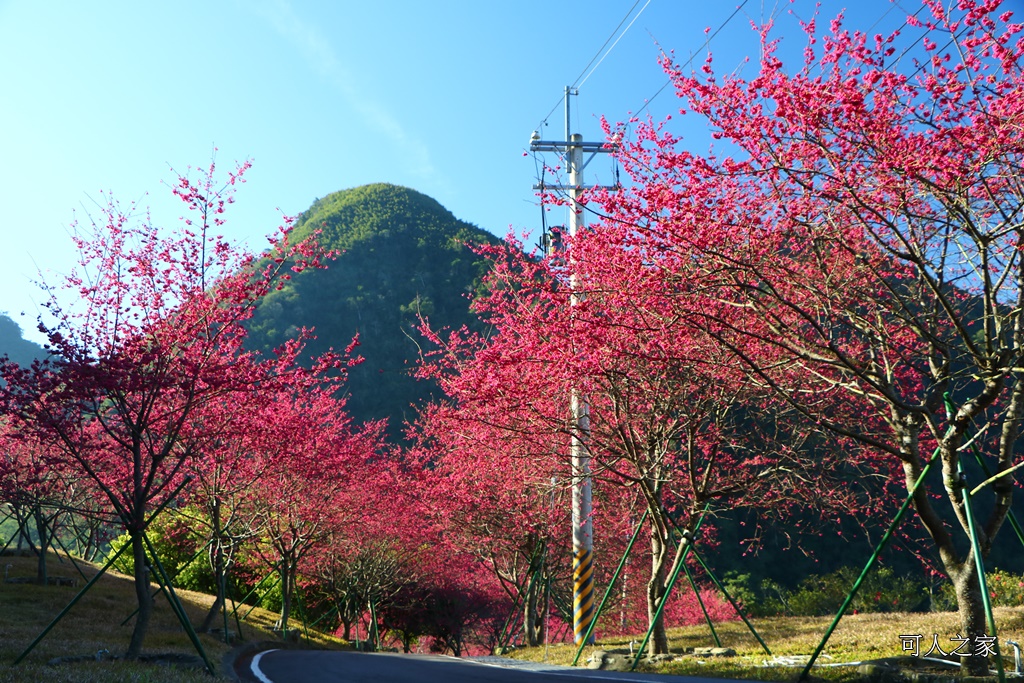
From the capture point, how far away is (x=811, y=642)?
44.4 feet

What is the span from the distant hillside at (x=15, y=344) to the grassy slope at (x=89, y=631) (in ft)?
211

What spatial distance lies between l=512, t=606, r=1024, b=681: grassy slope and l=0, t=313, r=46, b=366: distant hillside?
80.5m

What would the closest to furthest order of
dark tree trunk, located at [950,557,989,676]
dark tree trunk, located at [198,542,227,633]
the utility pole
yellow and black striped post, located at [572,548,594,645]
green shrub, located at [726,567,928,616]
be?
dark tree trunk, located at [950,557,989,676] → the utility pole → yellow and black striped post, located at [572,548,594,645] → dark tree trunk, located at [198,542,227,633] → green shrub, located at [726,567,928,616]

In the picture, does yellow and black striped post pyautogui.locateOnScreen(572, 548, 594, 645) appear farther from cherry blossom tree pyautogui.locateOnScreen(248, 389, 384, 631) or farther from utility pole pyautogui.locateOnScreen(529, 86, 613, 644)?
cherry blossom tree pyautogui.locateOnScreen(248, 389, 384, 631)

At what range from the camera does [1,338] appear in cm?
8338

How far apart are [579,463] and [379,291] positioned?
240 feet

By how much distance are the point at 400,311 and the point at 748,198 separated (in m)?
75.9

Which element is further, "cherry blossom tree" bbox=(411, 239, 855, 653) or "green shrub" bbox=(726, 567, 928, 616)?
"green shrub" bbox=(726, 567, 928, 616)

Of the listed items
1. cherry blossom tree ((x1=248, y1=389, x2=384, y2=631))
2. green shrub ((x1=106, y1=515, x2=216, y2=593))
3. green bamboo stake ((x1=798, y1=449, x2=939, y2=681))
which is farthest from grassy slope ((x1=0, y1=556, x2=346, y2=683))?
green bamboo stake ((x1=798, y1=449, x2=939, y2=681))

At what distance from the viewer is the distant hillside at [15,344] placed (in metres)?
80.4

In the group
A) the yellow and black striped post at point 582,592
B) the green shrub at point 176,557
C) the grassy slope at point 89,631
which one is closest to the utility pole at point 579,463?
the yellow and black striped post at point 582,592

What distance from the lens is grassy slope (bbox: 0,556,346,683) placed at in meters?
8.15

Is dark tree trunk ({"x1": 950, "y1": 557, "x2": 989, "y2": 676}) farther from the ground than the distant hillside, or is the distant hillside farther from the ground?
the distant hillside

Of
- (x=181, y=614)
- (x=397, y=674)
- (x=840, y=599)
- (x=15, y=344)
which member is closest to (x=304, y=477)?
(x=181, y=614)
